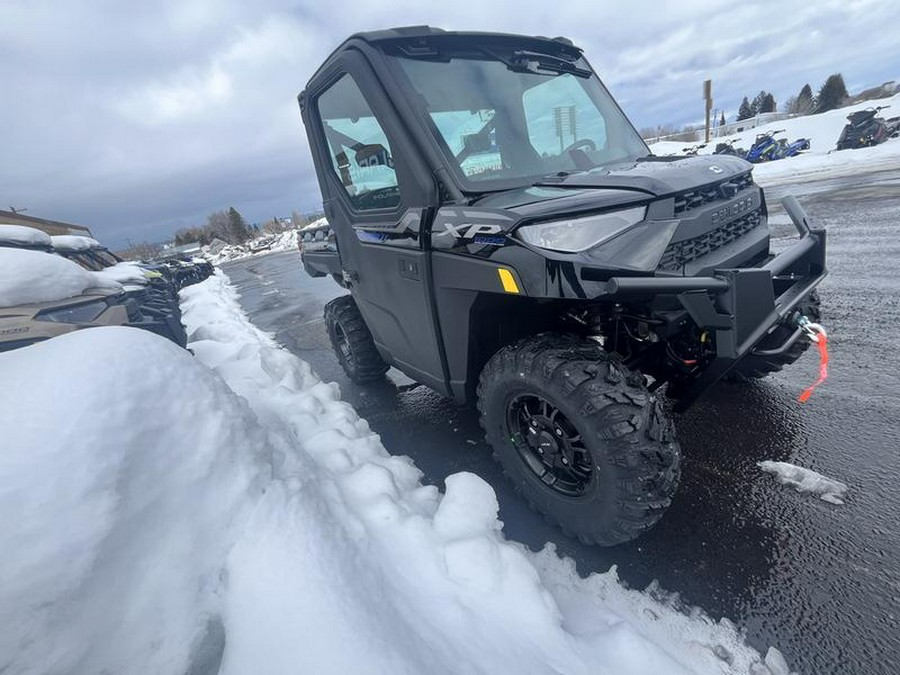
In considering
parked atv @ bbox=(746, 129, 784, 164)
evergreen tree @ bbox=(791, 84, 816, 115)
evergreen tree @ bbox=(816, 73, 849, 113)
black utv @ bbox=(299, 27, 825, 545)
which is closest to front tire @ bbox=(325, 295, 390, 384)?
black utv @ bbox=(299, 27, 825, 545)

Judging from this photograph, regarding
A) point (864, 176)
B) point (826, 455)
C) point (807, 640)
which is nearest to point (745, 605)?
point (807, 640)

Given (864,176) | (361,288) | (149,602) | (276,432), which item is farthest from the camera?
(864,176)

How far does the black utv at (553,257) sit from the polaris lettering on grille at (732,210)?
0.05 feet

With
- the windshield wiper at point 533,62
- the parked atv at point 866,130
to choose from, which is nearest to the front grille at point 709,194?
the windshield wiper at point 533,62

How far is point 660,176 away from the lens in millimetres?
1881

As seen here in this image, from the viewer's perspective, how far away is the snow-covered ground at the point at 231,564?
1.23 m

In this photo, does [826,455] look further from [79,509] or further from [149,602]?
[79,509]

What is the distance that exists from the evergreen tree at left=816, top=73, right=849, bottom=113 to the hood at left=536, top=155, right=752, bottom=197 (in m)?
49.9

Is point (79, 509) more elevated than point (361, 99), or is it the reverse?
point (361, 99)

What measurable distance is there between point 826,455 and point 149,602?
3155 mm

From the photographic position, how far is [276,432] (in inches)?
100

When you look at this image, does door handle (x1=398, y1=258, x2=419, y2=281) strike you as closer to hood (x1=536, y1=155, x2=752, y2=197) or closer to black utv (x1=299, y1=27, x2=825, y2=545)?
black utv (x1=299, y1=27, x2=825, y2=545)

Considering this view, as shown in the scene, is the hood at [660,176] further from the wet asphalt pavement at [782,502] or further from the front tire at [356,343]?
the front tire at [356,343]

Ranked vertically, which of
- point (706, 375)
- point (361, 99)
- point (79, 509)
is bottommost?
point (706, 375)
